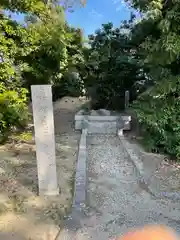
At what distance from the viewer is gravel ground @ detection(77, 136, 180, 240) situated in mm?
3019

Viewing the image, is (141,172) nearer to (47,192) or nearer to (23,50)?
(47,192)

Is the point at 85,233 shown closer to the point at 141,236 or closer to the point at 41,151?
the point at 141,236

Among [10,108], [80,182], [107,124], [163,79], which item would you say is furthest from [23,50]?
[80,182]

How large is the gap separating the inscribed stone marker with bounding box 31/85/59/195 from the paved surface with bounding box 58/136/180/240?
0.57m

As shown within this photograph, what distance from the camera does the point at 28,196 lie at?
3.73m

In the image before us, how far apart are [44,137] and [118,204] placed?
4.15 feet

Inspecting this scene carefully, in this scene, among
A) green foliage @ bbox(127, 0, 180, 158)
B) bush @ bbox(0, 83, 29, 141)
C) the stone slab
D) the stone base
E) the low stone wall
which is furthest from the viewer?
the low stone wall

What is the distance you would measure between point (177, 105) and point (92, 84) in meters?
5.36

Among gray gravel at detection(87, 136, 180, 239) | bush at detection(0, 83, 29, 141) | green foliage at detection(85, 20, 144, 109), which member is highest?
green foliage at detection(85, 20, 144, 109)

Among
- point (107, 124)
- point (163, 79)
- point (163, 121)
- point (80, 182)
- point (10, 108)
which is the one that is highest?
point (163, 79)

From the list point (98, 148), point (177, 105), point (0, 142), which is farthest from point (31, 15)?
point (177, 105)

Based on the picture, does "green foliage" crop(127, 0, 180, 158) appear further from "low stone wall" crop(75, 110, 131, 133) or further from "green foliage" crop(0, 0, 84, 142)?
"green foliage" crop(0, 0, 84, 142)

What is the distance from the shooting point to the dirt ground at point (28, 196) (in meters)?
2.92

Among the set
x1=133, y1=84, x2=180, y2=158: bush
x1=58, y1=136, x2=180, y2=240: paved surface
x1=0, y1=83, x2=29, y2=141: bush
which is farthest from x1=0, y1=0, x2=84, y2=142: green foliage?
x1=133, y1=84, x2=180, y2=158: bush
